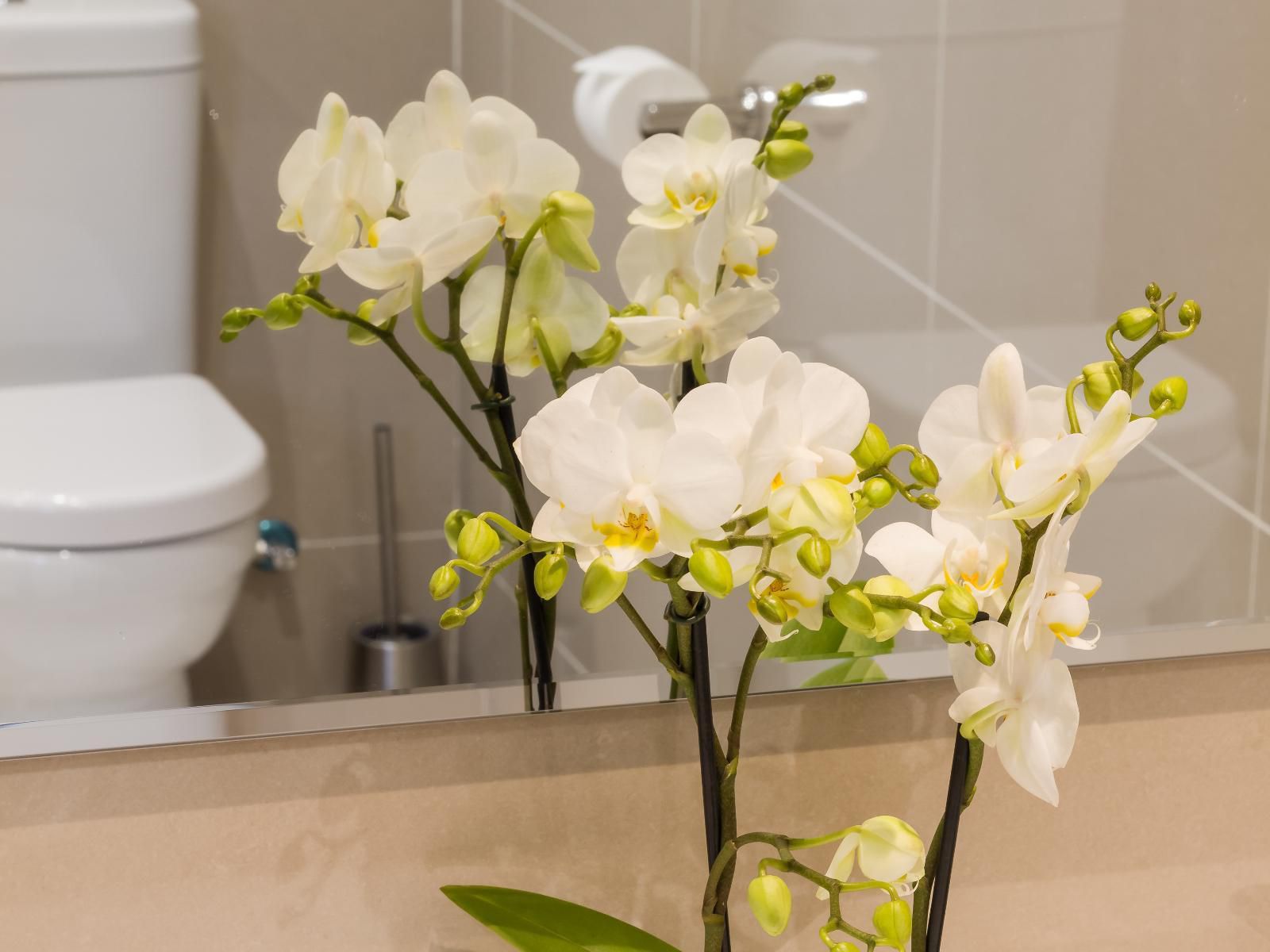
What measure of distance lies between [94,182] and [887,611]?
45 cm

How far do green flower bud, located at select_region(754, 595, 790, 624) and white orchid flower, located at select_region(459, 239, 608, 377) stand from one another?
184 millimetres

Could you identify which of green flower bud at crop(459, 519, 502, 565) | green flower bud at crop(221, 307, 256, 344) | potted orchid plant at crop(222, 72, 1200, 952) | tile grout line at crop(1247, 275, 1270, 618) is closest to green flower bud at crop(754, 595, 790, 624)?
potted orchid plant at crop(222, 72, 1200, 952)

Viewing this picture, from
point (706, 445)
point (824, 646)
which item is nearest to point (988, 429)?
point (706, 445)

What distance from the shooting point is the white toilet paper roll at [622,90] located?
739 mm

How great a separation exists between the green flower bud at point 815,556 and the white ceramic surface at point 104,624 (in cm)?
35

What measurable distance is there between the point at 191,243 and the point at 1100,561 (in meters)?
0.55

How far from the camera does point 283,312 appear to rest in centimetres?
66

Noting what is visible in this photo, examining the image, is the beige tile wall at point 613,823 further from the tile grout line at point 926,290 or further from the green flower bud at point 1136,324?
the green flower bud at point 1136,324

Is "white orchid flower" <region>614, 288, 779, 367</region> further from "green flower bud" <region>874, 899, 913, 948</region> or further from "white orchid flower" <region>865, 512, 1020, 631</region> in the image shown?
"green flower bud" <region>874, 899, 913, 948</region>

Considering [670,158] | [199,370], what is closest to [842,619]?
[670,158]

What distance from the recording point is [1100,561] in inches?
33.0

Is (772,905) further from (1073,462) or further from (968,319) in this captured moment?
(968,319)

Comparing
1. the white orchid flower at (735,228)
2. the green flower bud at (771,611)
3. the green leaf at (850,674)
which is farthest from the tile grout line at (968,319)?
the green flower bud at (771,611)

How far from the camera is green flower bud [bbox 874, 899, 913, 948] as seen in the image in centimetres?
60
